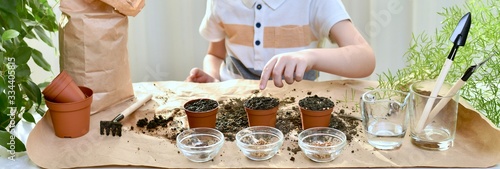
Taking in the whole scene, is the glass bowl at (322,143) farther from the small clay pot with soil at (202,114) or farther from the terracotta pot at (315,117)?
the small clay pot with soil at (202,114)

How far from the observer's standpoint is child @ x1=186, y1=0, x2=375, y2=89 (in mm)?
1157

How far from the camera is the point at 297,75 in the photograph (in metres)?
0.98

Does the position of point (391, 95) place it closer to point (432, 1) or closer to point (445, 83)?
point (445, 83)

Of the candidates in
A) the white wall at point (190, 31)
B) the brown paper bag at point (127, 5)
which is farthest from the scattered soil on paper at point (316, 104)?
the white wall at point (190, 31)

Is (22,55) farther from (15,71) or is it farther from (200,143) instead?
(200,143)

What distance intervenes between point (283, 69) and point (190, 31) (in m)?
0.81

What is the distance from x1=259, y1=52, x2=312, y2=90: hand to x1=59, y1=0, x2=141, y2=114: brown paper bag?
266 millimetres

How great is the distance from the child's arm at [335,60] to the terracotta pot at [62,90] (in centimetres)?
31

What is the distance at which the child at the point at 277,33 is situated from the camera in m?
1.16

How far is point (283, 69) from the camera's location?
972mm

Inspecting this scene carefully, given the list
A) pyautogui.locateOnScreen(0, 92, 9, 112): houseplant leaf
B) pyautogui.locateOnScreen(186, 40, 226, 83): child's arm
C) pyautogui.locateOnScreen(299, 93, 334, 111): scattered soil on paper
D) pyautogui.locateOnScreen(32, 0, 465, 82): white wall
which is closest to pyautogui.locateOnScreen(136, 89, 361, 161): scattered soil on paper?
pyautogui.locateOnScreen(299, 93, 334, 111): scattered soil on paper

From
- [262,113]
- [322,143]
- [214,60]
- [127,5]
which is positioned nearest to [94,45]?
[127,5]

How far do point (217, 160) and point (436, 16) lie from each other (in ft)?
3.69

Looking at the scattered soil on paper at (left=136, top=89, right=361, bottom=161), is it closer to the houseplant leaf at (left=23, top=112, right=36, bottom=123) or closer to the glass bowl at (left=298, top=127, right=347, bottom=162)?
the glass bowl at (left=298, top=127, right=347, bottom=162)
